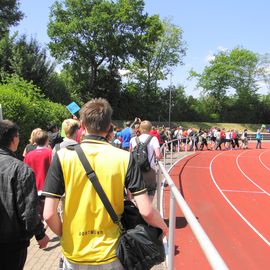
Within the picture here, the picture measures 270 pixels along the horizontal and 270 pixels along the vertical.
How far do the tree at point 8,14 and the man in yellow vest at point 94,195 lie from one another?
3905 cm

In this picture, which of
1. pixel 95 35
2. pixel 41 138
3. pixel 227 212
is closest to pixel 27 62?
pixel 95 35

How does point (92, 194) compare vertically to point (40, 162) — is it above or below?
above

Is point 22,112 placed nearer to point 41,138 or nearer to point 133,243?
point 41,138

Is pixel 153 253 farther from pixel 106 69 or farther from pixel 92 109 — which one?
pixel 106 69

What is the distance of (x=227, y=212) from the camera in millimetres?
10719

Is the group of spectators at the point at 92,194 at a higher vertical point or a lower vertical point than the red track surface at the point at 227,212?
higher

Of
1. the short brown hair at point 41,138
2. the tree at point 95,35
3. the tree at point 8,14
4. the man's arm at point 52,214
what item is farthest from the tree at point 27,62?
the man's arm at point 52,214

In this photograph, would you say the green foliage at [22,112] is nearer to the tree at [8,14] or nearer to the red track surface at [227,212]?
the red track surface at [227,212]

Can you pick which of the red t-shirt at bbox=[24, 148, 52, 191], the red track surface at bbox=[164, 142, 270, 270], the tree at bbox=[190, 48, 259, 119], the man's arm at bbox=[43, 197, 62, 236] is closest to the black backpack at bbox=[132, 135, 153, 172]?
the red track surface at bbox=[164, 142, 270, 270]

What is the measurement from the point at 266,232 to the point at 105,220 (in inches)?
286

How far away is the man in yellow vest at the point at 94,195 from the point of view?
2.69m

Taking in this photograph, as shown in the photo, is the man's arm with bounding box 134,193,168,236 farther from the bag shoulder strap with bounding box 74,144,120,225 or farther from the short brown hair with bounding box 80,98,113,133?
the short brown hair with bounding box 80,98,113,133

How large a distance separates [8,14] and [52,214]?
41541mm

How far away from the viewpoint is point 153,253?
2.67 m
